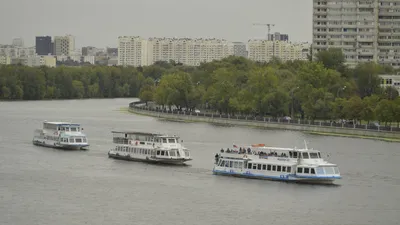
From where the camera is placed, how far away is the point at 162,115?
412 feet

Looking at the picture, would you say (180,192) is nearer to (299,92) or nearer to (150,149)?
(150,149)

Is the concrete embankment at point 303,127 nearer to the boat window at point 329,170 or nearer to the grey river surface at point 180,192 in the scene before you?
the grey river surface at point 180,192

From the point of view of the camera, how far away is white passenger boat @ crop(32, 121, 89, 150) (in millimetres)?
78500

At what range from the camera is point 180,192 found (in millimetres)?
56031

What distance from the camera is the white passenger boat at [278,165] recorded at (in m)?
58.5

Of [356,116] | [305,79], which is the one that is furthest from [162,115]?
[356,116]

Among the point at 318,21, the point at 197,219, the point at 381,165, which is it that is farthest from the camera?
the point at 318,21

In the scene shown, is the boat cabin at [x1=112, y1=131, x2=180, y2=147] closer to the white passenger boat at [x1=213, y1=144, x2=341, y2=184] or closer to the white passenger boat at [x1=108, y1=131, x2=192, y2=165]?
the white passenger boat at [x1=108, y1=131, x2=192, y2=165]

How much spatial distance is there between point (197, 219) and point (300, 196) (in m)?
8.10

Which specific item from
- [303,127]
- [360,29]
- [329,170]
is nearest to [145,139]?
[329,170]

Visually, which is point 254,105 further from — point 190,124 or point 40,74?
point 40,74

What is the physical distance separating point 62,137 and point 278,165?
23922 millimetres

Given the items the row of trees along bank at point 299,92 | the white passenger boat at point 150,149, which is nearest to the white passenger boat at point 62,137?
the white passenger boat at point 150,149

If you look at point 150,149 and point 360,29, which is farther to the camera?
point 360,29
